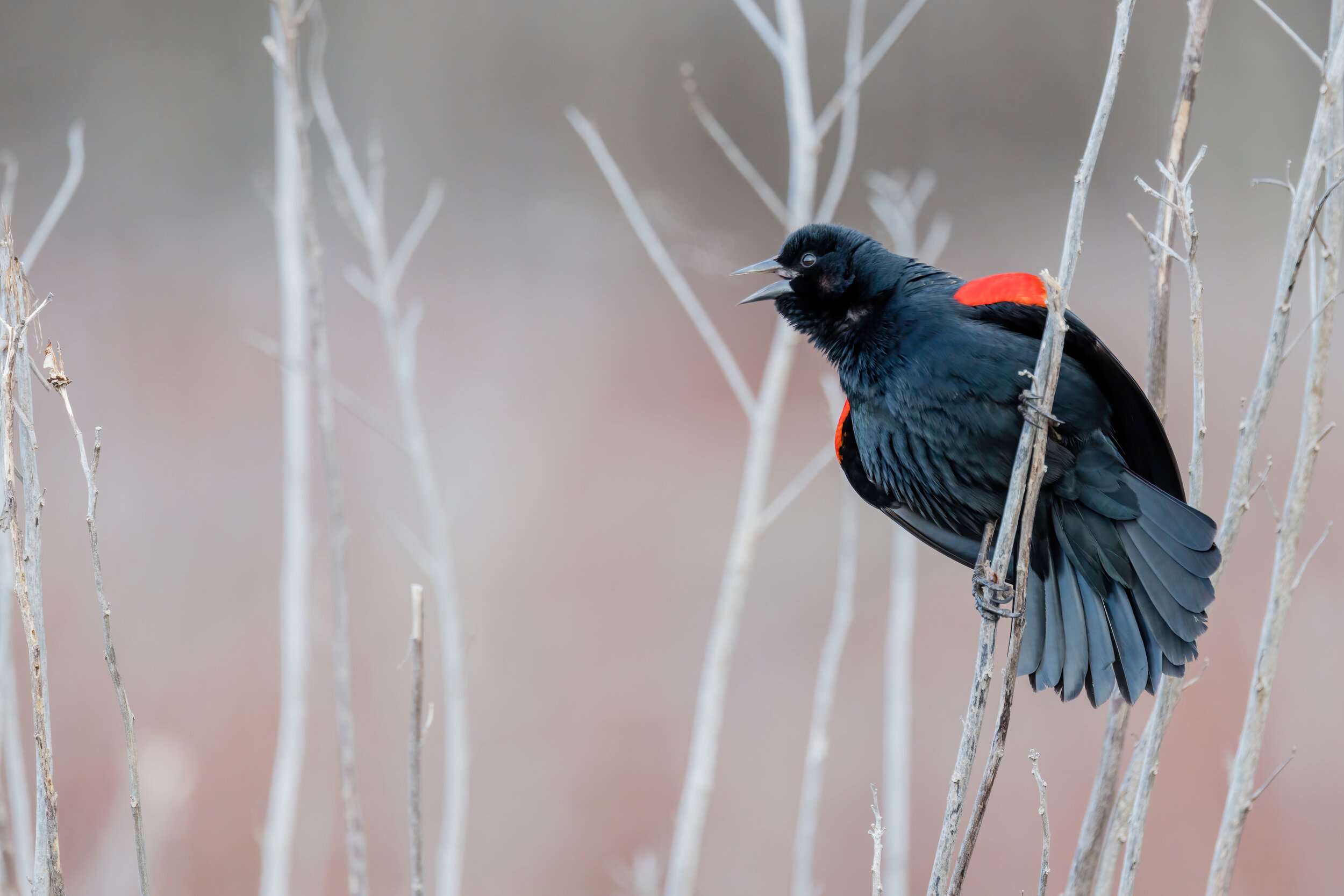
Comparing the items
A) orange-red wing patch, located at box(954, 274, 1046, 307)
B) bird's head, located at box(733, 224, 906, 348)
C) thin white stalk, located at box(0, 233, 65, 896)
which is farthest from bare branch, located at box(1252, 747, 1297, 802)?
thin white stalk, located at box(0, 233, 65, 896)

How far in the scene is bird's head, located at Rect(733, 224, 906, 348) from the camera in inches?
60.6

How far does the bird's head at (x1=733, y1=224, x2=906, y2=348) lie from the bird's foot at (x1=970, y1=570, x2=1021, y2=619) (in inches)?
18.4

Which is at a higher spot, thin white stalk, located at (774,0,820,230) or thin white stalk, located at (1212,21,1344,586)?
thin white stalk, located at (774,0,820,230)

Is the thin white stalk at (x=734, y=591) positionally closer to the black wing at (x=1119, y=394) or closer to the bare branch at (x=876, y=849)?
the black wing at (x=1119, y=394)

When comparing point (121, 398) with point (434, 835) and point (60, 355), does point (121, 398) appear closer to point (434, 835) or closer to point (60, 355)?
point (434, 835)

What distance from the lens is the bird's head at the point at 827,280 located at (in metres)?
1.54

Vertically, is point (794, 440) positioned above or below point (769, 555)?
above

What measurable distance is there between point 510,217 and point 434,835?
265cm

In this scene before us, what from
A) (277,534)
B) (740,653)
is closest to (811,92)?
(740,653)

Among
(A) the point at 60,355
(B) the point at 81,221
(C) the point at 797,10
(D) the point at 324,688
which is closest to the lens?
(A) the point at 60,355

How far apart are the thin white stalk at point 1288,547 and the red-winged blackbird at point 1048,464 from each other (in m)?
→ 0.11

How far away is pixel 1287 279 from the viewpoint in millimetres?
1116

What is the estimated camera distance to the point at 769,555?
3.86 m

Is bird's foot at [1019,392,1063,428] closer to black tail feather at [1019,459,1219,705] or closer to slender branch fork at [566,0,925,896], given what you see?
black tail feather at [1019,459,1219,705]
